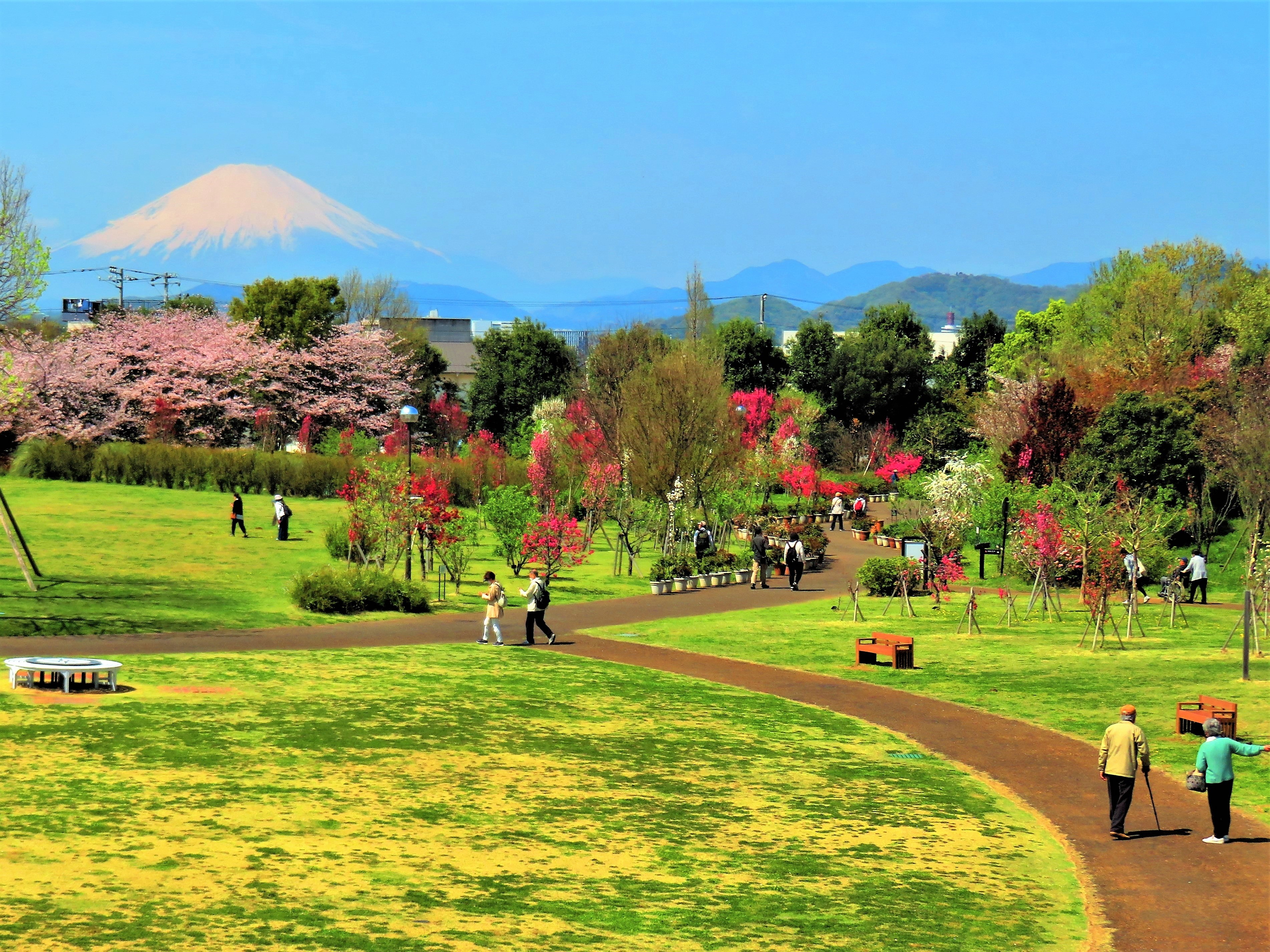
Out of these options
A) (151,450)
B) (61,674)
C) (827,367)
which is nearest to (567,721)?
(61,674)

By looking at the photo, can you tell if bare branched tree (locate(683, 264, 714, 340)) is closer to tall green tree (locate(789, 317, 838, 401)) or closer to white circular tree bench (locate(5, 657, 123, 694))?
tall green tree (locate(789, 317, 838, 401))

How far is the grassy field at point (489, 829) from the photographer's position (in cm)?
1197

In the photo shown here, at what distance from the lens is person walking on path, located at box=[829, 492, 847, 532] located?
60.4 m

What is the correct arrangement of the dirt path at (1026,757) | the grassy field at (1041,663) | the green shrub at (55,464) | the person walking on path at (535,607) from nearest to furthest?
1. the dirt path at (1026,757)
2. the grassy field at (1041,663)
3. the person walking on path at (535,607)
4. the green shrub at (55,464)

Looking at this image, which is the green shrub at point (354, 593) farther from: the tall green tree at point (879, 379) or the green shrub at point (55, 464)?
the tall green tree at point (879, 379)

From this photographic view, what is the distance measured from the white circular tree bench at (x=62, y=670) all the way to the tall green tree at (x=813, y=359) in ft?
224

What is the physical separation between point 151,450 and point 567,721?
45531 mm

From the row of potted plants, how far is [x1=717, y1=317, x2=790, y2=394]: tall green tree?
141 feet

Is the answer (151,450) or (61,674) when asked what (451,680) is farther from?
(151,450)

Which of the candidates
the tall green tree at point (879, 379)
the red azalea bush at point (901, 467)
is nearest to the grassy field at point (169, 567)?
the red azalea bush at point (901, 467)

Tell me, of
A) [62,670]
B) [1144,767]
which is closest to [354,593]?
[62,670]

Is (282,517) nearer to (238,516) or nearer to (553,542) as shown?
(238,516)

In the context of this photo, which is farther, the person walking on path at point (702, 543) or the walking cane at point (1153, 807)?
the person walking on path at point (702, 543)

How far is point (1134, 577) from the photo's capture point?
30891 millimetres
